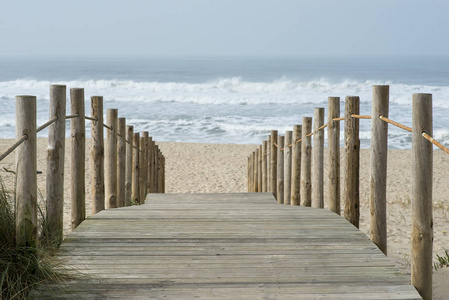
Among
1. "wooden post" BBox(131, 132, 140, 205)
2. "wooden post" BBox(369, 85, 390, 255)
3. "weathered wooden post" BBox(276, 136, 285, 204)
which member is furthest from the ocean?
"wooden post" BBox(369, 85, 390, 255)

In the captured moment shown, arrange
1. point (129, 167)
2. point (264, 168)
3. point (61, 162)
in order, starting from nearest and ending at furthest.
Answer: point (61, 162) → point (129, 167) → point (264, 168)

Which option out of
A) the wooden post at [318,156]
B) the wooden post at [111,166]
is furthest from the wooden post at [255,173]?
the wooden post at [111,166]

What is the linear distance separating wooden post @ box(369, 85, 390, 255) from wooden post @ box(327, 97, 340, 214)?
1077 mm

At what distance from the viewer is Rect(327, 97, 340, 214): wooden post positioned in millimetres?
4875

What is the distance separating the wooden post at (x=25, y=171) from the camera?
3146 millimetres

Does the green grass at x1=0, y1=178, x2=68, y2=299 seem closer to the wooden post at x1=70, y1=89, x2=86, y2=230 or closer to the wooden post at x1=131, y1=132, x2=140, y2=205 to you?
the wooden post at x1=70, y1=89, x2=86, y2=230

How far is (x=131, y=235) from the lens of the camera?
395 centimetres

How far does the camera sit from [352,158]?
4355 mm

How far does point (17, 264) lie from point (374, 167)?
2362mm

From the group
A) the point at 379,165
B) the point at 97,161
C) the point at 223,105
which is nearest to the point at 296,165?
the point at 97,161

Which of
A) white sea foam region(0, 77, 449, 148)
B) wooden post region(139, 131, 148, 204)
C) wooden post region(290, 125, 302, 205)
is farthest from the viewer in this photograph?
white sea foam region(0, 77, 449, 148)

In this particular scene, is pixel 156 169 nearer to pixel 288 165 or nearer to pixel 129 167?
pixel 129 167

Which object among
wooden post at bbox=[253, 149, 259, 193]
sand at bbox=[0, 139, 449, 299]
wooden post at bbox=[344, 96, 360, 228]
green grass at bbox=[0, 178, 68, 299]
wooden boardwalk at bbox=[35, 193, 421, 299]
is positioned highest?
wooden post at bbox=[344, 96, 360, 228]

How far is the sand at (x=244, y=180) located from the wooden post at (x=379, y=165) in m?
1.11
